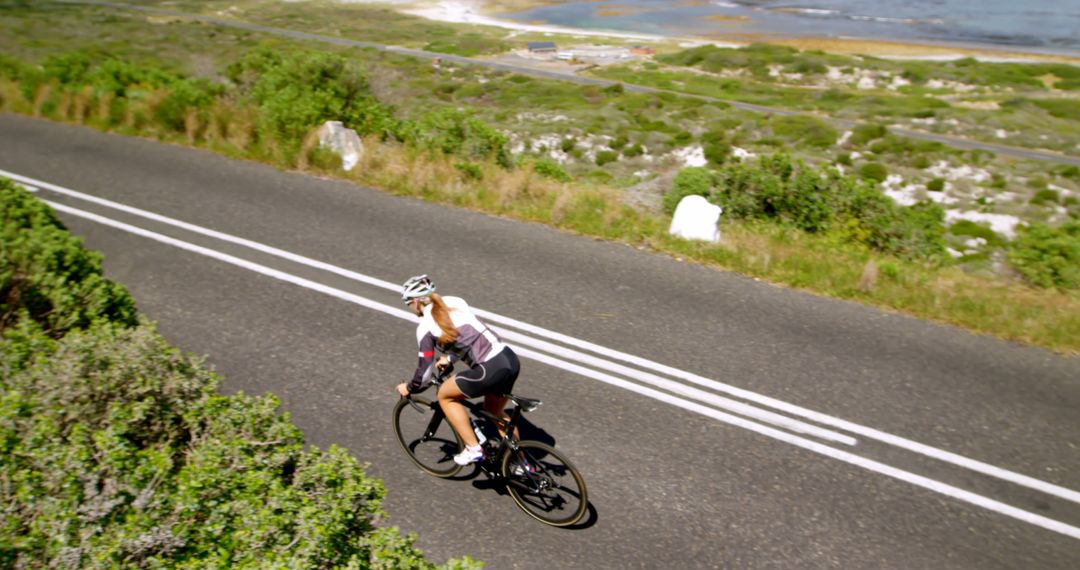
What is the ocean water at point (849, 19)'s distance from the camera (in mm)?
78875

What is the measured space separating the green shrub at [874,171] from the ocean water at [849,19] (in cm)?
4826

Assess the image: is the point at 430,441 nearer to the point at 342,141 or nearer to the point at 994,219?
the point at 342,141

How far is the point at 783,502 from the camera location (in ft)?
23.1

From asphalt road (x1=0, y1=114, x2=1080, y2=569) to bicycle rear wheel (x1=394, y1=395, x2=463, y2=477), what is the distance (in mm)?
148

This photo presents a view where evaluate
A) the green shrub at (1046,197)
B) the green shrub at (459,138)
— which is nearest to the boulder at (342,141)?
the green shrub at (459,138)

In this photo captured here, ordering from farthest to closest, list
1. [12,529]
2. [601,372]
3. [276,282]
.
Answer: [276,282] → [601,372] → [12,529]

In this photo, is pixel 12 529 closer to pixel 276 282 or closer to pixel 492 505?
pixel 492 505

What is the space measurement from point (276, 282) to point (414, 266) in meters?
1.87

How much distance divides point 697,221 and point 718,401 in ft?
14.5

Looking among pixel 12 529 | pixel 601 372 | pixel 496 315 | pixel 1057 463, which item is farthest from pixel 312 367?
pixel 1057 463

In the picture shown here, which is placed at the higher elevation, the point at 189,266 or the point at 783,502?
the point at 189,266

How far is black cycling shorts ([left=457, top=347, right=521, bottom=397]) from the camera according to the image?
6.60 metres

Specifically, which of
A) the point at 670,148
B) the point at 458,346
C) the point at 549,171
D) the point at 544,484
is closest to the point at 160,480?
the point at 458,346

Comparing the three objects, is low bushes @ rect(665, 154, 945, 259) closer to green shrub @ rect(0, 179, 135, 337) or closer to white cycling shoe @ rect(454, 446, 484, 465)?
white cycling shoe @ rect(454, 446, 484, 465)
